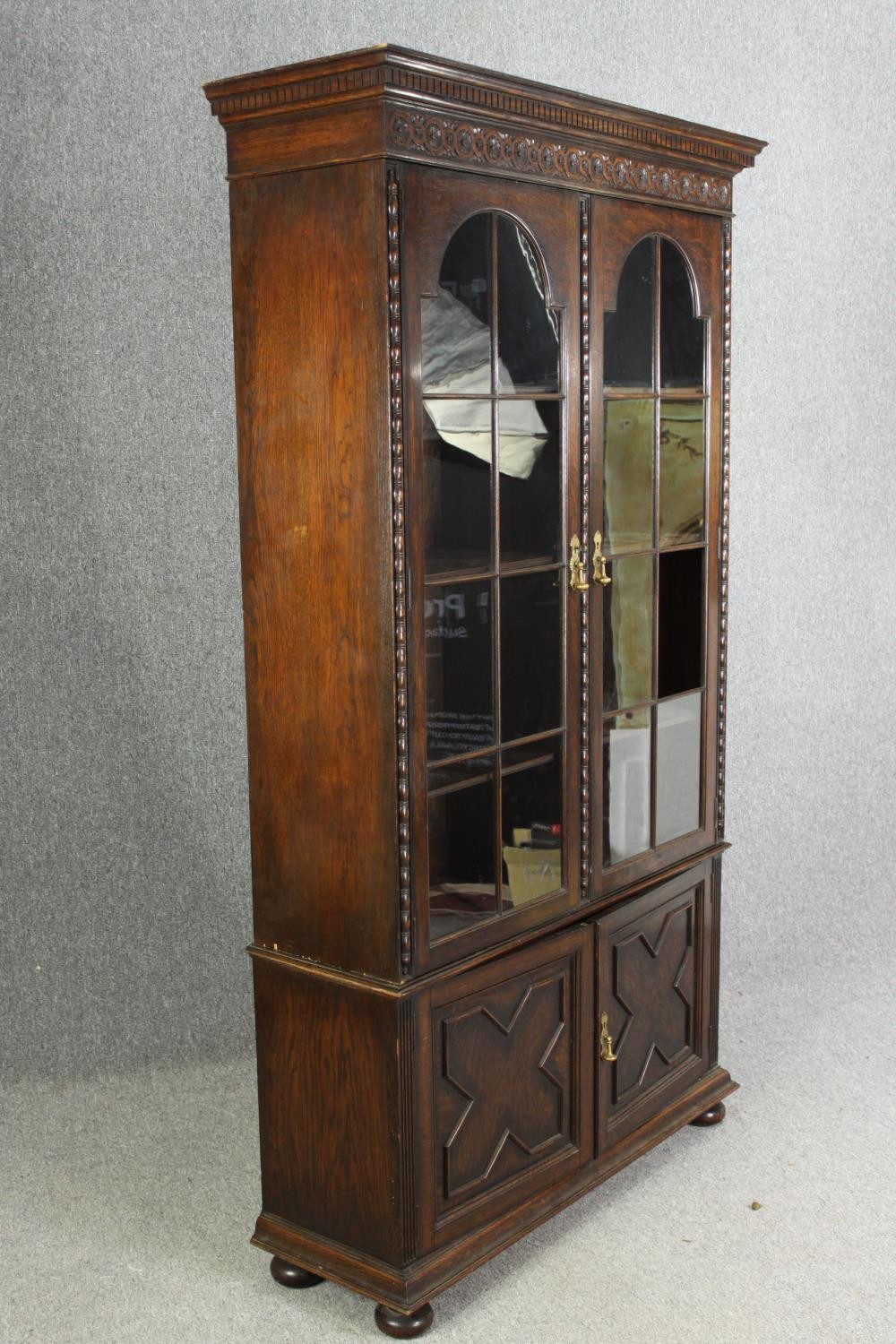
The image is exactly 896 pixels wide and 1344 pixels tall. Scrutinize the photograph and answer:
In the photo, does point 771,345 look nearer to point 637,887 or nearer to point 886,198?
point 886,198

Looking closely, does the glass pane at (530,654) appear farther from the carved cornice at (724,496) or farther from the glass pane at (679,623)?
the carved cornice at (724,496)

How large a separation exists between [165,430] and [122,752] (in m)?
0.64

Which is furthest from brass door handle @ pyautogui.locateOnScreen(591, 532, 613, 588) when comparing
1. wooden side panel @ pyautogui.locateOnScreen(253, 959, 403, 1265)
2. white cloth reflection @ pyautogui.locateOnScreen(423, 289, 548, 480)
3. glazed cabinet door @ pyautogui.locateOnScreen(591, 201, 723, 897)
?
wooden side panel @ pyautogui.locateOnScreen(253, 959, 403, 1265)

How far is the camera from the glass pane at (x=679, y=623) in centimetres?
258

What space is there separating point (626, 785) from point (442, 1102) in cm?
64

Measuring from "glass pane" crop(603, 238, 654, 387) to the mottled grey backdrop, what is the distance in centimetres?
84

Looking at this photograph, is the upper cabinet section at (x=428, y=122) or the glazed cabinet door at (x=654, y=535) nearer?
the upper cabinet section at (x=428, y=122)

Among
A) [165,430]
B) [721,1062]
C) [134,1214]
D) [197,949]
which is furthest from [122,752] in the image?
[721,1062]

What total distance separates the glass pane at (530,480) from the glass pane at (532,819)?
31 cm

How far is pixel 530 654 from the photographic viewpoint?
2266mm

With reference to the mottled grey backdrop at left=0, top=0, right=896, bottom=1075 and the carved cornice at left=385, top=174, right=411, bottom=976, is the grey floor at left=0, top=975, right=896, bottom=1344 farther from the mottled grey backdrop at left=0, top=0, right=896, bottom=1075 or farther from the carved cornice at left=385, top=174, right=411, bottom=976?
the carved cornice at left=385, top=174, right=411, bottom=976

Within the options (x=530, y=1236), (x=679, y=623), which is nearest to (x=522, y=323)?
(x=679, y=623)

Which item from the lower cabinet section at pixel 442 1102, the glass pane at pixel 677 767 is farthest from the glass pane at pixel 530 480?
the lower cabinet section at pixel 442 1102

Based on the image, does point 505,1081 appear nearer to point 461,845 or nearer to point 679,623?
point 461,845
